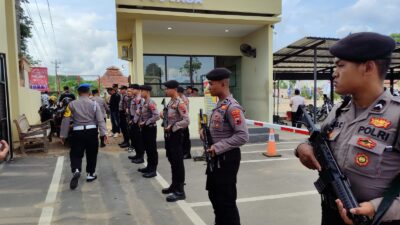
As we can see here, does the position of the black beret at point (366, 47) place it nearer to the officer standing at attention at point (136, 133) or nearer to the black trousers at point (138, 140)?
the officer standing at attention at point (136, 133)

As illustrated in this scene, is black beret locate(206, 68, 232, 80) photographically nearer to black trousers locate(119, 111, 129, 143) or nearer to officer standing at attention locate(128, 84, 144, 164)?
officer standing at attention locate(128, 84, 144, 164)

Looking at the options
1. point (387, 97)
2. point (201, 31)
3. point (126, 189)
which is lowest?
point (126, 189)

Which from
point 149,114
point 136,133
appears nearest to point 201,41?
point 136,133

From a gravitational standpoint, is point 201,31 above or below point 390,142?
above

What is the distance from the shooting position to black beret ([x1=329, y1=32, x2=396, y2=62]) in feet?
5.18

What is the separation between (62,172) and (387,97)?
686cm

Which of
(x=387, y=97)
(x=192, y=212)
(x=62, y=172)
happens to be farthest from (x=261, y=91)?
(x=387, y=97)

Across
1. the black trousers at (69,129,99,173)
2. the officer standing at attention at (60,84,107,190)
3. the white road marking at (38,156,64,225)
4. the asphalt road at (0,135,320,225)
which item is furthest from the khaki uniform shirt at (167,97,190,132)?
the white road marking at (38,156,64,225)

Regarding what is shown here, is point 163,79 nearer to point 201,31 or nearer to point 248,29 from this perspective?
point 201,31

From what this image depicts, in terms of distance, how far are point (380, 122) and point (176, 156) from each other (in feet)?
13.4

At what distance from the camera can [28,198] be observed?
539 cm

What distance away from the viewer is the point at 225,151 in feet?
11.0

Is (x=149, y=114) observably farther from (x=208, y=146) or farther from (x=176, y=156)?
(x=208, y=146)

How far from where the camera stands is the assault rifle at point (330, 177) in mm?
1566
